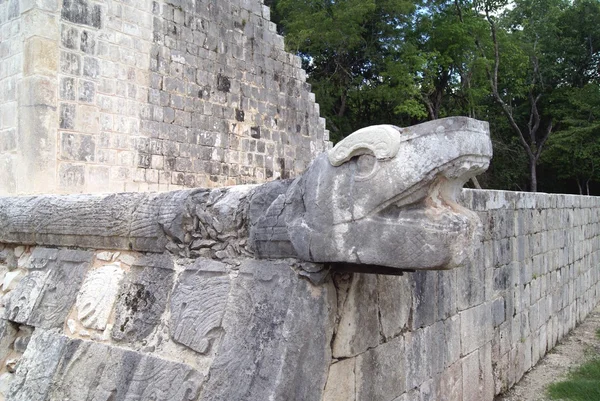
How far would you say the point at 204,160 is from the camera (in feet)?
24.6

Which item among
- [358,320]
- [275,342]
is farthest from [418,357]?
[275,342]

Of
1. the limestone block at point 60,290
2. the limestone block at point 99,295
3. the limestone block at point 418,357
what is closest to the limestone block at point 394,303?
the limestone block at point 418,357

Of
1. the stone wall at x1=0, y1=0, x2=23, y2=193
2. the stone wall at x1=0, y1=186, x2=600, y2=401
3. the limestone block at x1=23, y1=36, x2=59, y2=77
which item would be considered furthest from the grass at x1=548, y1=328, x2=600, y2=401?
the limestone block at x1=23, y1=36, x2=59, y2=77

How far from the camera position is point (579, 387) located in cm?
449

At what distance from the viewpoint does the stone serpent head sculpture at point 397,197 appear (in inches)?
74.5

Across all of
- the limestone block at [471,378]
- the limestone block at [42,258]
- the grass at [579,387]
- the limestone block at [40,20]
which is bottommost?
the grass at [579,387]

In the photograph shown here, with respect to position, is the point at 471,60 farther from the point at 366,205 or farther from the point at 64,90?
the point at 366,205

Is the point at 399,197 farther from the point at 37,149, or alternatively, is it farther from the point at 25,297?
the point at 37,149

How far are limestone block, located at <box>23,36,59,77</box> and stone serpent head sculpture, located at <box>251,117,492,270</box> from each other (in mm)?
4590

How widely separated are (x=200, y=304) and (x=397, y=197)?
107 cm

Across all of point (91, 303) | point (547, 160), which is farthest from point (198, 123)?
point (547, 160)

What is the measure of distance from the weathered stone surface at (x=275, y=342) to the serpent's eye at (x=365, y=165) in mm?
498

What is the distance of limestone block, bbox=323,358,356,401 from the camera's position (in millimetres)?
2258

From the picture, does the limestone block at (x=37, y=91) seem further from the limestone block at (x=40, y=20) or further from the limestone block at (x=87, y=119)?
the limestone block at (x=40, y=20)
